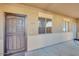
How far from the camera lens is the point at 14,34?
242 inches

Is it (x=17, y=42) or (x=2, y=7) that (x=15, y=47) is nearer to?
(x=17, y=42)

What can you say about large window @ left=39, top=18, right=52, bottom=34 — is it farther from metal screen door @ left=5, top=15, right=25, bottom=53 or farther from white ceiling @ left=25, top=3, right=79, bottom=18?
metal screen door @ left=5, top=15, right=25, bottom=53

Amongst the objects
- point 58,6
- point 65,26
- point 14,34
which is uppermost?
point 58,6

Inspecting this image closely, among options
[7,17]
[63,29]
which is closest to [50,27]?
[63,29]

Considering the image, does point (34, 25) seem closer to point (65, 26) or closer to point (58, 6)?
point (58, 6)

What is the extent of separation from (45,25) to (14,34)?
276cm

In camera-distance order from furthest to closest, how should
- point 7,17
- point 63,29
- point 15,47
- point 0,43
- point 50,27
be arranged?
point 63,29 → point 50,27 → point 15,47 → point 7,17 → point 0,43

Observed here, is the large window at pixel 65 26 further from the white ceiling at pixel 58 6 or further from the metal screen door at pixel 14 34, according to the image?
the metal screen door at pixel 14 34

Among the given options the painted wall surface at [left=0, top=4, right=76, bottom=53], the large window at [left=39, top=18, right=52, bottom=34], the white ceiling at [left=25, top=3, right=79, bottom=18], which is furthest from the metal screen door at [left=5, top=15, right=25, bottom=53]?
the large window at [left=39, top=18, right=52, bottom=34]

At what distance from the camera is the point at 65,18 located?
35.9 ft

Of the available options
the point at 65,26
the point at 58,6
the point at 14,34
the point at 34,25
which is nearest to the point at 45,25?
the point at 34,25

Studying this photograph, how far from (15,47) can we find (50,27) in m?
3.36

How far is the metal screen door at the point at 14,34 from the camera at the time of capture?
5859mm

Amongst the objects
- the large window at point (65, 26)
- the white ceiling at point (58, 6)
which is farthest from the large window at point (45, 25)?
the large window at point (65, 26)
